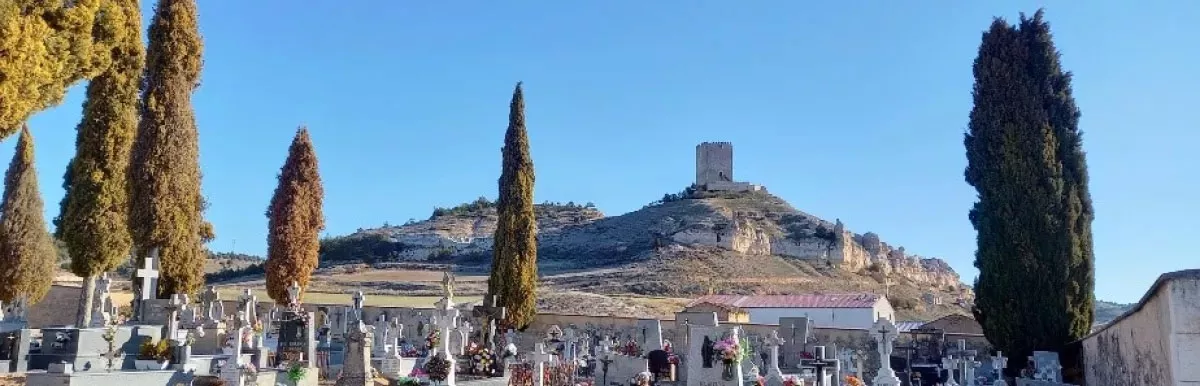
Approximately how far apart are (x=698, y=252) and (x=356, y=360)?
Answer: 2118 inches

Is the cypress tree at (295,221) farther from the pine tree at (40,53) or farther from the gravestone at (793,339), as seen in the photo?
the pine tree at (40,53)

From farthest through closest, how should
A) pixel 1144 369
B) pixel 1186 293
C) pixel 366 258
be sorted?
pixel 366 258
pixel 1144 369
pixel 1186 293

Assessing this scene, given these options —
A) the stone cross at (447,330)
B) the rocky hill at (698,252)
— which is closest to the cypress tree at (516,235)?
the stone cross at (447,330)

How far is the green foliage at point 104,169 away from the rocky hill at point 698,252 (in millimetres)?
33756

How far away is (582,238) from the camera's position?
7575cm

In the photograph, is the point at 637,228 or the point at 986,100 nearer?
the point at 986,100

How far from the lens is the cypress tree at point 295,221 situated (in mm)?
25031

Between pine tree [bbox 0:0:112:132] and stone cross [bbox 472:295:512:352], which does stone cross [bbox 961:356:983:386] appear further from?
pine tree [bbox 0:0:112:132]

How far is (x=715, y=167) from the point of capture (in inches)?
3506

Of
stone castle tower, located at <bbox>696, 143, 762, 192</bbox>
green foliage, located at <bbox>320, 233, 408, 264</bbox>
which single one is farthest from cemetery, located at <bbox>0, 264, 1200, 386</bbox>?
stone castle tower, located at <bbox>696, 143, 762, 192</bbox>

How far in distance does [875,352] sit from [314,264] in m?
16.4

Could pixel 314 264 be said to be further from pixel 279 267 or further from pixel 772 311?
pixel 772 311

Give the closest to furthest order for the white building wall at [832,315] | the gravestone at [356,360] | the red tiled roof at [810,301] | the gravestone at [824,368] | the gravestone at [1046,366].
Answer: the gravestone at [356,360] → the gravestone at [824,368] → the gravestone at [1046,366] → the white building wall at [832,315] → the red tiled roof at [810,301]

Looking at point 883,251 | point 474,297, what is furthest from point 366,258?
point 883,251
